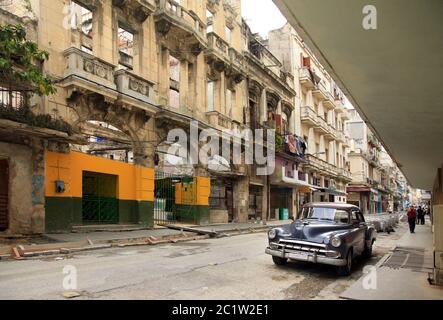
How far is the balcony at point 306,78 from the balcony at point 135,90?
22148 mm

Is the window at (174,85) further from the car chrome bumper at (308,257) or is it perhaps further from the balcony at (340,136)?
the balcony at (340,136)

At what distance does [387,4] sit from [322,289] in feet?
17.1

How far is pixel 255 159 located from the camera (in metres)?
27.8

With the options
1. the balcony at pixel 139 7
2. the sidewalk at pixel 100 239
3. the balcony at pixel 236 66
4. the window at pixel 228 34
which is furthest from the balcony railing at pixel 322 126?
the balcony at pixel 139 7

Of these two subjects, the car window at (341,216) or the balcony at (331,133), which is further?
the balcony at (331,133)

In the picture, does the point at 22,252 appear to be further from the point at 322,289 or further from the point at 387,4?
the point at 387,4

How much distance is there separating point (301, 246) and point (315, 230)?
534 millimetres

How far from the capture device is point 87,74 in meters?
14.5

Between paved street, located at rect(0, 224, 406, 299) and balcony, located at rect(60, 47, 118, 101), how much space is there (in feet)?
21.0

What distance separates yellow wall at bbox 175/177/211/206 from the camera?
69.5 feet

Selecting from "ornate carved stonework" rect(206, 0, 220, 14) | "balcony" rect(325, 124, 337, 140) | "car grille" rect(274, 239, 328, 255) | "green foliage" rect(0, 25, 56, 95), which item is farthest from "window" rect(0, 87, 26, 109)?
"balcony" rect(325, 124, 337, 140)

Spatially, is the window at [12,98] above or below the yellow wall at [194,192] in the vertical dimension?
above

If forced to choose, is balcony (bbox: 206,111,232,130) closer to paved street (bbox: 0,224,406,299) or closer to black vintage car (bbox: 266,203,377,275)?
paved street (bbox: 0,224,406,299)

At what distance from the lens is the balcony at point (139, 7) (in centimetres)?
1727
